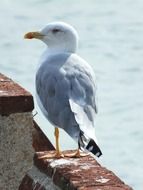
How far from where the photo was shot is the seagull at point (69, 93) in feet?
14.6

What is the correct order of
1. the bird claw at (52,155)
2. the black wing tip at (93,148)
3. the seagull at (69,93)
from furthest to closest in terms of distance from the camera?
the seagull at (69,93)
the black wing tip at (93,148)
the bird claw at (52,155)

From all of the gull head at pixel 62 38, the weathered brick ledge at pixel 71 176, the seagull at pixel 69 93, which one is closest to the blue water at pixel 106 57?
the gull head at pixel 62 38

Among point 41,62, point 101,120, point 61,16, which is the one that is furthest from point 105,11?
point 41,62

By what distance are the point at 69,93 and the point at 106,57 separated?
11.9 metres

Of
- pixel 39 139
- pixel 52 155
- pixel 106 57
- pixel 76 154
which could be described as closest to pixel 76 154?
pixel 76 154

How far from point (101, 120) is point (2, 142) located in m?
8.59

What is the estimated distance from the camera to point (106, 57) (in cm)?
1650

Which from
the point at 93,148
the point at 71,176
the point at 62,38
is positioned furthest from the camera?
the point at 62,38

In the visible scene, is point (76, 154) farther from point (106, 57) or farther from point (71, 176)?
point (106, 57)

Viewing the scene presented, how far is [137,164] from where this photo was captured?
10891mm

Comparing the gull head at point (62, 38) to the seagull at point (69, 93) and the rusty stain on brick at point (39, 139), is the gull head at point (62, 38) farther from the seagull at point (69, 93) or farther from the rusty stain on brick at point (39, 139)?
Result: the rusty stain on brick at point (39, 139)

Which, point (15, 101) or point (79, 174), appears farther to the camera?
point (15, 101)

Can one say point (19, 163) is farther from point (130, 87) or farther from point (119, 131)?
point (130, 87)

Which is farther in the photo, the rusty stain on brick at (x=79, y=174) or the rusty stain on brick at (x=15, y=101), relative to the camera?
the rusty stain on brick at (x=15, y=101)
